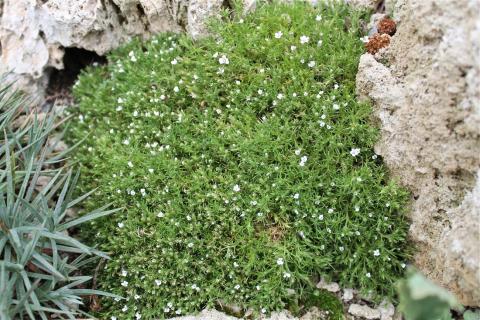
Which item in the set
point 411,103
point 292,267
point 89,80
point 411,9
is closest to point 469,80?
point 411,103

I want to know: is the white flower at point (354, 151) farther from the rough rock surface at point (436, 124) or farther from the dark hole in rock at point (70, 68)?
the dark hole in rock at point (70, 68)

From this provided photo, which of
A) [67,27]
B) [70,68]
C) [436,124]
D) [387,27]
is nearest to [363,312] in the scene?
[436,124]

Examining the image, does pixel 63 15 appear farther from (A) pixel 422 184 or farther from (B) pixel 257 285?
(A) pixel 422 184

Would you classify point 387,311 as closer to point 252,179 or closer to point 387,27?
point 252,179

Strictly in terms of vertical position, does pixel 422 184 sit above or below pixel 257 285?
above

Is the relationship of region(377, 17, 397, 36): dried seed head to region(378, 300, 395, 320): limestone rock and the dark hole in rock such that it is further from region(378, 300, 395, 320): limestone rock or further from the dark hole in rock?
the dark hole in rock

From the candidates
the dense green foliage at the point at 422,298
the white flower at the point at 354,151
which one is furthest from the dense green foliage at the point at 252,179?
the dense green foliage at the point at 422,298
